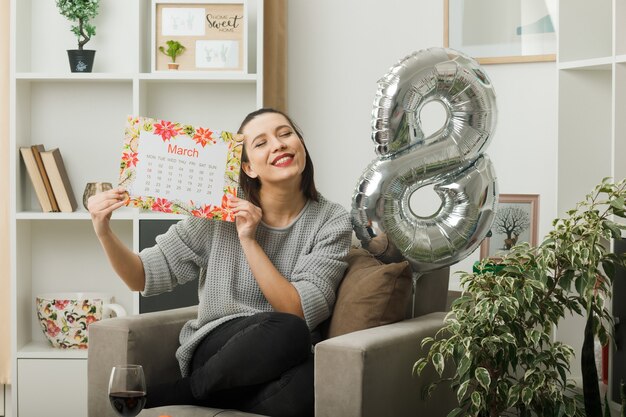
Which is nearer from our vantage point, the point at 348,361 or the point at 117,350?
the point at 348,361

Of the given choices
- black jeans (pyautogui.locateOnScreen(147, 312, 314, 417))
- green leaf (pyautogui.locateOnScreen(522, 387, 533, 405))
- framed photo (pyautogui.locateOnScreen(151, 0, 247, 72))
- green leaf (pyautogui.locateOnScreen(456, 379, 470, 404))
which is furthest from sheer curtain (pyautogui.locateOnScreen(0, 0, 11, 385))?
green leaf (pyautogui.locateOnScreen(522, 387, 533, 405))

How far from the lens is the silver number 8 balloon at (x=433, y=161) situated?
8.49ft

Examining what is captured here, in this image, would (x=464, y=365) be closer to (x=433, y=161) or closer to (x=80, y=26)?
(x=433, y=161)

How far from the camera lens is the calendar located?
2389mm

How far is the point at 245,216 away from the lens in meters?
2.39

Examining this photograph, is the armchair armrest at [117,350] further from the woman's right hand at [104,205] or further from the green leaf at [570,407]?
the green leaf at [570,407]

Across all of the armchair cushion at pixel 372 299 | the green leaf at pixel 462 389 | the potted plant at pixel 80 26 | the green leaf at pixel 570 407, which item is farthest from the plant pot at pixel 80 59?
the green leaf at pixel 570 407

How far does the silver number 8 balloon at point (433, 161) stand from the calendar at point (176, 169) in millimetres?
430

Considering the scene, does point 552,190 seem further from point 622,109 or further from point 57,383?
point 57,383

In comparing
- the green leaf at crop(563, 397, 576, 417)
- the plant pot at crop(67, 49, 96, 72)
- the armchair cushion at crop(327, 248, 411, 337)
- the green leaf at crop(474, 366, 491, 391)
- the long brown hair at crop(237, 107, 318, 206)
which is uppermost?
the plant pot at crop(67, 49, 96, 72)

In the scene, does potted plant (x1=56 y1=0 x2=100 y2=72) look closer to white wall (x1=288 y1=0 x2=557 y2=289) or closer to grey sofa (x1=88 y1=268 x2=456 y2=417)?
white wall (x1=288 y1=0 x2=557 y2=289)

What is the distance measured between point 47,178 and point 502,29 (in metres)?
1.76

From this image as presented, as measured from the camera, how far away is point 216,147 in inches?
95.5

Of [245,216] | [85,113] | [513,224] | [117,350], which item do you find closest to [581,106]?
[513,224]
